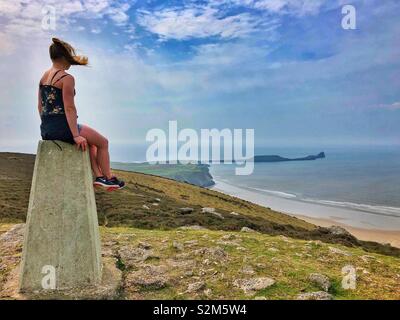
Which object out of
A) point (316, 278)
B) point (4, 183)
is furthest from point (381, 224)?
point (316, 278)

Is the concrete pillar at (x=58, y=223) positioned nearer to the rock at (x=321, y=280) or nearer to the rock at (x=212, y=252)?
the rock at (x=212, y=252)

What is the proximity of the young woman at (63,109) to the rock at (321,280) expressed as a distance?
16.4 ft

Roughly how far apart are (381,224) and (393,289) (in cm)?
5443

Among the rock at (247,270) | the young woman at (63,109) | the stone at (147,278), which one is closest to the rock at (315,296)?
the rock at (247,270)

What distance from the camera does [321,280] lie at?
868cm

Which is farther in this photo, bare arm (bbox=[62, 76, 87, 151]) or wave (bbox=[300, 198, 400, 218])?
wave (bbox=[300, 198, 400, 218])

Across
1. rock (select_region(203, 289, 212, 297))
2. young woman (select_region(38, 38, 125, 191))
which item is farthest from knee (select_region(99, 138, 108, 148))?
rock (select_region(203, 289, 212, 297))

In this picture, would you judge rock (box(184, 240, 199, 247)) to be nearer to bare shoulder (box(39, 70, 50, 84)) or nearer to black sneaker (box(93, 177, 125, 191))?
black sneaker (box(93, 177, 125, 191))

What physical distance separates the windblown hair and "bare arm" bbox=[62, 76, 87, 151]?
385 mm

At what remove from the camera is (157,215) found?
21.3 meters

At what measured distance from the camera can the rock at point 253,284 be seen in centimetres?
818

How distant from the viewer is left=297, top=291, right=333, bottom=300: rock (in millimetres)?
7820

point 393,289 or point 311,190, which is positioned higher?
point 393,289
